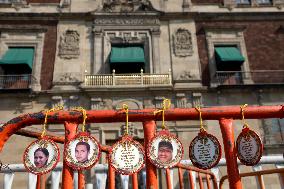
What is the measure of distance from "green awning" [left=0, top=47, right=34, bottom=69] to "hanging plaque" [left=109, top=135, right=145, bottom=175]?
1312cm

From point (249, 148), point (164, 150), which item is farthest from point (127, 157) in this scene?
point (249, 148)

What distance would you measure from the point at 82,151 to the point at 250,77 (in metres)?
14.0

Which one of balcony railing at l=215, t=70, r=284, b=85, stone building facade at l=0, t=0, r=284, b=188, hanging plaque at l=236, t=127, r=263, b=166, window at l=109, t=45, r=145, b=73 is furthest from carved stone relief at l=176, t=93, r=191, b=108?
hanging plaque at l=236, t=127, r=263, b=166

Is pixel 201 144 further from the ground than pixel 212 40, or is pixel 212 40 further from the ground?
pixel 212 40

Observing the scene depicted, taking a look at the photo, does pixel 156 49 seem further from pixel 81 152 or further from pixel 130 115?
pixel 81 152

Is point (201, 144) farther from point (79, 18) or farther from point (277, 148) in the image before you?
point (79, 18)

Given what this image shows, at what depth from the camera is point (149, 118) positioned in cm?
340

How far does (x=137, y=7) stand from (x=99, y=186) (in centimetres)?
1320

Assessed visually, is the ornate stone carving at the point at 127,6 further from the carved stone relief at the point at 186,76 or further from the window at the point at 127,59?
the carved stone relief at the point at 186,76

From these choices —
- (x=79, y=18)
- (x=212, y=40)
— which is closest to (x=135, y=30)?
(x=79, y=18)

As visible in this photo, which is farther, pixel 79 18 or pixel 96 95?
pixel 79 18

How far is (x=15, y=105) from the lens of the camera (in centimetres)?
1454

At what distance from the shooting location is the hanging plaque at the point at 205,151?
3.61 m

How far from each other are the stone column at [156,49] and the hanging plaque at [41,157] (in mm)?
12239
